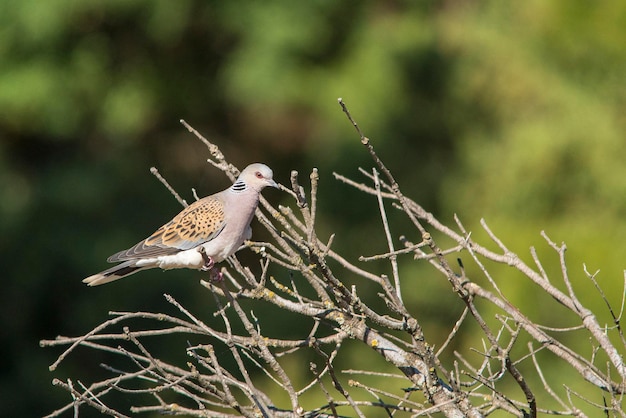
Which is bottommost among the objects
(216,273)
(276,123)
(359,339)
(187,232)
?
(359,339)

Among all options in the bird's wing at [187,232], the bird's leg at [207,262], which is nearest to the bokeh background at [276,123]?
the bird's wing at [187,232]

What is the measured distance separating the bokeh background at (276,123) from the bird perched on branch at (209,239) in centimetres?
309

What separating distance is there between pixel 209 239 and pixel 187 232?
0.12 metres

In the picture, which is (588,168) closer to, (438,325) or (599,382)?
(438,325)

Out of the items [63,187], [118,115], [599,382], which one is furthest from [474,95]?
[599,382]

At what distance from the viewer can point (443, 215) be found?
5820 mm

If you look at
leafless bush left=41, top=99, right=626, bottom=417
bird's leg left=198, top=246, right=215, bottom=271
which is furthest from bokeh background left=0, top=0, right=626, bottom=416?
leafless bush left=41, top=99, right=626, bottom=417

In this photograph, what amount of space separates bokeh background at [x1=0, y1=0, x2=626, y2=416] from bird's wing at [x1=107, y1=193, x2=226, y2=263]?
3.03 metres

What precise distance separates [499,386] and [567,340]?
1.56 feet

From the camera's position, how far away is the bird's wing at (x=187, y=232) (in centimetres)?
248

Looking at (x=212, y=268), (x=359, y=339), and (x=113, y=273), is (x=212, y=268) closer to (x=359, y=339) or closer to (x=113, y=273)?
(x=113, y=273)

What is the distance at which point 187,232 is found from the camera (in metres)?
2.56

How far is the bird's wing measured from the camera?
248 centimetres

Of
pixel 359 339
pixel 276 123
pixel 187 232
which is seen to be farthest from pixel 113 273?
pixel 276 123
